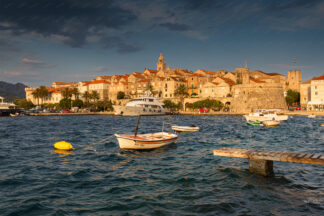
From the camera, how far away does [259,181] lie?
11484 millimetres

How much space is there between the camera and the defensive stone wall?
82000 millimetres

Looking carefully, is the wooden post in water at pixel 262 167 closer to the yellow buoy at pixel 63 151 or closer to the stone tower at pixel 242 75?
the yellow buoy at pixel 63 151

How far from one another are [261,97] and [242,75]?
22.3m

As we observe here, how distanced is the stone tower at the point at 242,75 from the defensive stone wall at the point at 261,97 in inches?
615

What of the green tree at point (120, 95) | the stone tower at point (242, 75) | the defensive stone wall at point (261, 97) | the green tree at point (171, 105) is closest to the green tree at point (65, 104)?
the green tree at point (120, 95)

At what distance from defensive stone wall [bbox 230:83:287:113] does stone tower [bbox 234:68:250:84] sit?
615 inches

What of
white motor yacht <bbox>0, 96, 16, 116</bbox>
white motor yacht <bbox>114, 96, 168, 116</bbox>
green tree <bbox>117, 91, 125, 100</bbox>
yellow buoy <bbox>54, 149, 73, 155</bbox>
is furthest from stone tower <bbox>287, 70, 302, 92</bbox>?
yellow buoy <bbox>54, 149, 73, 155</bbox>

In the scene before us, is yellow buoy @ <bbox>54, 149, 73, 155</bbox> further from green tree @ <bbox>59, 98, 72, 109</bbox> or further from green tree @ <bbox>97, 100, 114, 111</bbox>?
green tree @ <bbox>59, 98, 72, 109</bbox>

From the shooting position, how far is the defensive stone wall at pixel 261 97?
8200 centimetres

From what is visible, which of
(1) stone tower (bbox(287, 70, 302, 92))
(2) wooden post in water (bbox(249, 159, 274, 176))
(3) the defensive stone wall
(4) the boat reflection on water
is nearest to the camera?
(2) wooden post in water (bbox(249, 159, 274, 176))

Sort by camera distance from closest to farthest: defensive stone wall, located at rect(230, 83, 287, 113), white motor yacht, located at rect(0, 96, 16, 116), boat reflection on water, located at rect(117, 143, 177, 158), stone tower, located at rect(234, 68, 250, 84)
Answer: boat reflection on water, located at rect(117, 143, 177, 158) → defensive stone wall, located at rect(230, 83, 287, 113) → white motor yacht, located at rect(0, 96, 16, 116) → stone tower, located at rect(234, 68, 250, 84)

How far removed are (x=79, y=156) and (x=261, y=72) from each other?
382 ft

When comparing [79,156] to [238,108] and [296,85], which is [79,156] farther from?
[296,85]

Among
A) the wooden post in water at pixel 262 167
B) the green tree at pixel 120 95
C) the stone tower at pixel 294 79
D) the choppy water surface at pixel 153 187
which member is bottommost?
the choppy water surface at pixel 153 187
